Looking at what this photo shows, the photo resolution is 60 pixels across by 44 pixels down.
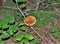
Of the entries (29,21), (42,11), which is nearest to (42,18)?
(42,11)

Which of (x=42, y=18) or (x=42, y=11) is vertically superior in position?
(x=42, y=11)

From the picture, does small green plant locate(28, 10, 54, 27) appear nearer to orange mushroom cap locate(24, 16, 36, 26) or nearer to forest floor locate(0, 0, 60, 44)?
forest floor locate(0, 0, 60, 44)

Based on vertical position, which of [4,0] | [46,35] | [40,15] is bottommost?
[46,35]

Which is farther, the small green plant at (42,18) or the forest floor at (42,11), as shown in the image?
the small green plant at (42,18)

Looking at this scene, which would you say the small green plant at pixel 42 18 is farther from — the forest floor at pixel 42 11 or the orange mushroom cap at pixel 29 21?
the orange mushroom cap at pixel 29 21

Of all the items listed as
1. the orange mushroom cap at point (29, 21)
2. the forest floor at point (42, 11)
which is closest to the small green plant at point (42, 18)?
the forest floor at point (42, 11)

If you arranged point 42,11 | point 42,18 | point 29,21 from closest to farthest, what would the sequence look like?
point 29,21
point 42,18
point 42,11

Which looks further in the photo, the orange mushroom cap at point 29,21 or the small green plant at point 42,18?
the small green plant at point 42,18

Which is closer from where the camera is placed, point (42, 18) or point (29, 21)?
point (29, 21)

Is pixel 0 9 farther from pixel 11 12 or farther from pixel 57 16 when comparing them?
pixel 57 16

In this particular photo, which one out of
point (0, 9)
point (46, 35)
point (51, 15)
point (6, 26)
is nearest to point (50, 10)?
point (51, 15)

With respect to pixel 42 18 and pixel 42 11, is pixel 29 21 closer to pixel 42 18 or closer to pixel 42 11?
pixel 42 18
